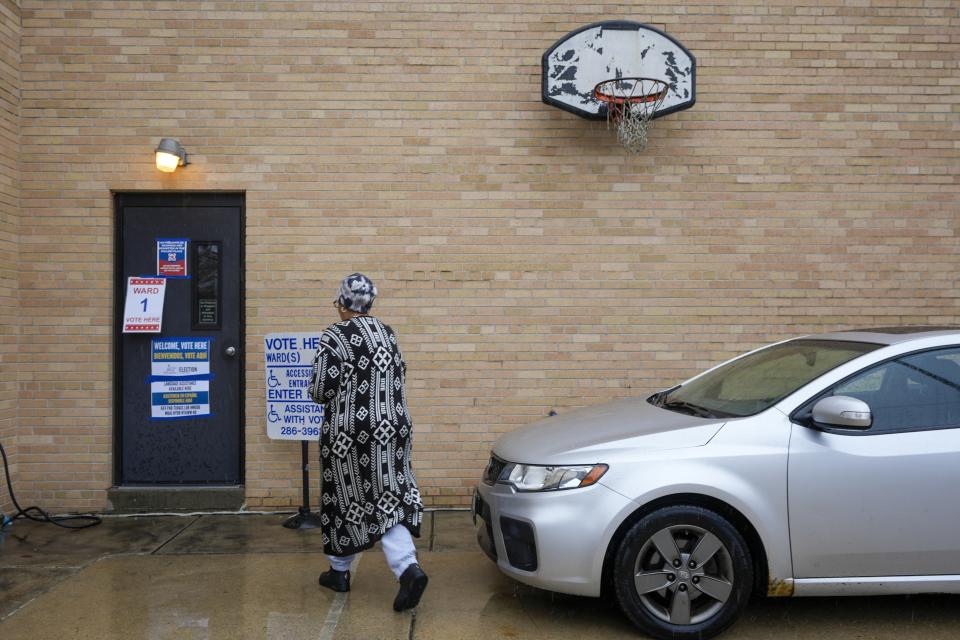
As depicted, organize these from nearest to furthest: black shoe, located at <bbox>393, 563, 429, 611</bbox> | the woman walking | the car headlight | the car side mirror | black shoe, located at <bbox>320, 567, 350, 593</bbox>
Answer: the car side mirror < the car headlight < black shoe, located at <bbox>393, 563, 429, 611</bbox> < the woman walking < black shoe, located at <bbox>320, 567, 350, 593</bbox>

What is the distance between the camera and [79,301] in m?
6.73

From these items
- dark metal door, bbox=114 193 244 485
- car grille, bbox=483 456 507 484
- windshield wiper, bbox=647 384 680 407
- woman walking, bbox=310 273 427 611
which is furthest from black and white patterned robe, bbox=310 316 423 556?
dark metal door, bbox=114 193 244 485

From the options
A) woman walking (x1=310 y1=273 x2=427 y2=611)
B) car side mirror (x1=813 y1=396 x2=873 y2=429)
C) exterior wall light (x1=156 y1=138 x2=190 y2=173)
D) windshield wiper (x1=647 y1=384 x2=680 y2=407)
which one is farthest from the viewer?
exterior wall light (x1=156 y1=138 x2=190 y2=173)

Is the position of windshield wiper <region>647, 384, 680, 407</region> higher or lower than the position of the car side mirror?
lower

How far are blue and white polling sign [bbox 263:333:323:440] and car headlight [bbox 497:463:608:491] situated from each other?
8.35 feet

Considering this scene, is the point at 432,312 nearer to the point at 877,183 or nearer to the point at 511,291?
the point at 511,291

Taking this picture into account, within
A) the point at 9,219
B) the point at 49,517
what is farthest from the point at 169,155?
the point at 49,517

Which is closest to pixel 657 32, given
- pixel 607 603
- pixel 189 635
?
pixel 607 603

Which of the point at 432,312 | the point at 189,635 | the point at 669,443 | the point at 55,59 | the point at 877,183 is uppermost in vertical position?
the point at 55,59

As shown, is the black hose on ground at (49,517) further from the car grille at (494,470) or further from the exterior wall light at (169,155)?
the car grille at (494,470)

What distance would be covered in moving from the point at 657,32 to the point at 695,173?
4.06 ft

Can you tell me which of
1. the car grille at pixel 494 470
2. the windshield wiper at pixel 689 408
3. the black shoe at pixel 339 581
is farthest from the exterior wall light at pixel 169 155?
the windshield wiper at pixel 689 408

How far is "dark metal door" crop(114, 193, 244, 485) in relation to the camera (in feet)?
22.3

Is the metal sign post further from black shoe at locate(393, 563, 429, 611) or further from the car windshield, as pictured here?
the car windshield
